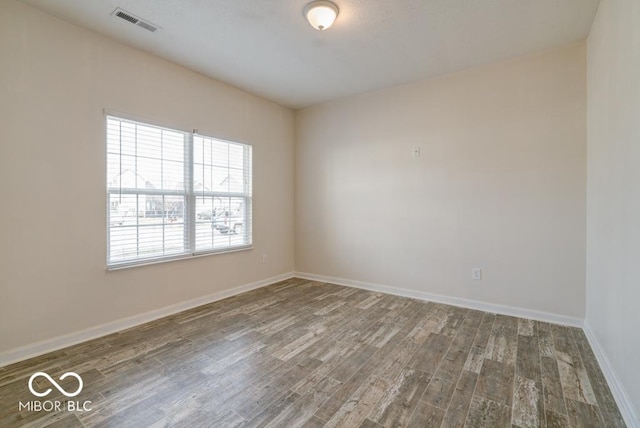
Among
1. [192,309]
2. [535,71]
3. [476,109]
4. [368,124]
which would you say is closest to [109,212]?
[192,309]

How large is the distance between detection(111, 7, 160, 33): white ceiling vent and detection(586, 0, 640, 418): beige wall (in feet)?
11.3

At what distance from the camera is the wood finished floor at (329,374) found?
1711 millimetres

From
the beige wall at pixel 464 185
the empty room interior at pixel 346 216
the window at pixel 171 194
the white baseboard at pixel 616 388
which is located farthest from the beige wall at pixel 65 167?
the white baseboard at pixel 616 388

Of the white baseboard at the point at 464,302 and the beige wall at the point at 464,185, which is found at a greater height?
the beige wall at the point at 464,185

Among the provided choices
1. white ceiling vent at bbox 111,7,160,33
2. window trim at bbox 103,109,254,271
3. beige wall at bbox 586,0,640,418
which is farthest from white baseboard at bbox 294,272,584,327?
white ceiling vent at bbox 111,7,160,33

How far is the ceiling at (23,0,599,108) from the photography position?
2.38m

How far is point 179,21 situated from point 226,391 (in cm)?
297

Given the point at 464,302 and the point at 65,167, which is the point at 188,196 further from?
the point at 464,302

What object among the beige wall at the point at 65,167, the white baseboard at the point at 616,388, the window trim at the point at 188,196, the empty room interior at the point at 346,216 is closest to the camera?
the white baseboard at the point at 616,388

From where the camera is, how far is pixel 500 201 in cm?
332

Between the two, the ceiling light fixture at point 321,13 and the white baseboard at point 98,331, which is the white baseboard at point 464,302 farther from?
the ceiling light fixture at point 321,13

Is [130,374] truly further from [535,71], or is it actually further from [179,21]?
[535,71]

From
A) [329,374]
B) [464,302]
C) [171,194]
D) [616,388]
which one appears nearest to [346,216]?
[464,302]

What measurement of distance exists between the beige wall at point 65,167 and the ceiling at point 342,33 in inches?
9.5
